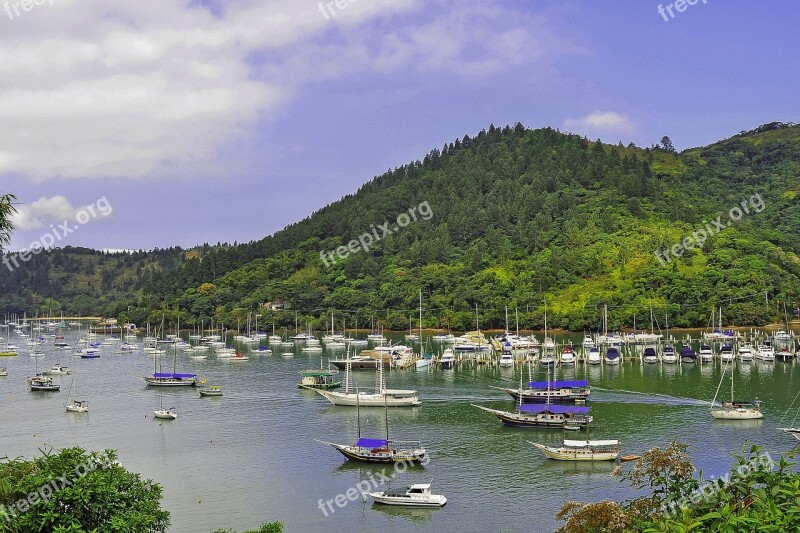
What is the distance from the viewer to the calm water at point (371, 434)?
36812mm

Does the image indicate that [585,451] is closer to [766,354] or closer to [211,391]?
[211,391]

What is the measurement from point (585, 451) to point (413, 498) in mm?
11812

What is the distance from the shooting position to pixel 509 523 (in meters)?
34.4

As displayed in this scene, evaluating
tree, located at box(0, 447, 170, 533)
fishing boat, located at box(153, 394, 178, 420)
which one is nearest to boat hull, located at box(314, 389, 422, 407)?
fishing boat, located at box(153, 394, 178, 420)

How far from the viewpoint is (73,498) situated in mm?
18438

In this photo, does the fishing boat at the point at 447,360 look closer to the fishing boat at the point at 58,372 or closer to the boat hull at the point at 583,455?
the fishing boat at the point at 58,372

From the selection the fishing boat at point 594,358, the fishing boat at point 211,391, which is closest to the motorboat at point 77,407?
the fishing boat at point 211,391

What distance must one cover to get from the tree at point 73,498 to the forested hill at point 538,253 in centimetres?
9978

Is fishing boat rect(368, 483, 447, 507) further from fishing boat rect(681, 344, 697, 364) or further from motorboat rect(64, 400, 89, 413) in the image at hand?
fishing boat rect(681, 344, 697, 364)

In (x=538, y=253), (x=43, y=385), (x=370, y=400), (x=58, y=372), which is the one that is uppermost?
(x=538, y=253)

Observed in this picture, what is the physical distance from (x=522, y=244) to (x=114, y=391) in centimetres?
9207

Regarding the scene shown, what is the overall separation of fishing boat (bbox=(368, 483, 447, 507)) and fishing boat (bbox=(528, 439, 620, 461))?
939 centimetres

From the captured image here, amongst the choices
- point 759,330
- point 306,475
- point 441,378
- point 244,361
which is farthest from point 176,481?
point 759,330

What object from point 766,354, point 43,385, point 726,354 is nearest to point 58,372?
point 43,385
